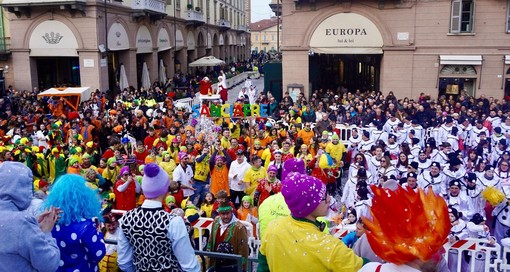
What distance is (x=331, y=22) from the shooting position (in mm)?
23922

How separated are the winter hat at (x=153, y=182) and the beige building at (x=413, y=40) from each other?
20563 mm

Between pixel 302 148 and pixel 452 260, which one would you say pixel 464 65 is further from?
pixel 452 260

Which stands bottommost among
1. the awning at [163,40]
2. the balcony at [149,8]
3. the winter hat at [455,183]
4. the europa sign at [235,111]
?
the winter hat at [455,183]

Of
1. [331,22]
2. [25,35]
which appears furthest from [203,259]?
[25,35]

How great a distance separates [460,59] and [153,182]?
21871 mm

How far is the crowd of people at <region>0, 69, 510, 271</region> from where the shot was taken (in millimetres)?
4199

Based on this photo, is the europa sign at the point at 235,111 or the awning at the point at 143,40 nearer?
the europa sign at the point at 235,111

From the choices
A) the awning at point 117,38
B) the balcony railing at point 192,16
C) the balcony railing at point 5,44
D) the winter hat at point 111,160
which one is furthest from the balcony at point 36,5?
the balcony railing at point 192,16

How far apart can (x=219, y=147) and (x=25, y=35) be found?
64.2 feet

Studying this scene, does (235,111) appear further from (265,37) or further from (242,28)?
(265,37)

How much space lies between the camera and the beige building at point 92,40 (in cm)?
2578

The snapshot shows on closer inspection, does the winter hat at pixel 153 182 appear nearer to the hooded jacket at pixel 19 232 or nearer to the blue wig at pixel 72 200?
the blue wig at pixel 72 200

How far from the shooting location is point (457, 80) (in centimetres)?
2345

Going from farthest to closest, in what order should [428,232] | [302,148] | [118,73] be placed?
[118,73] → [302,148] → [428,232]
